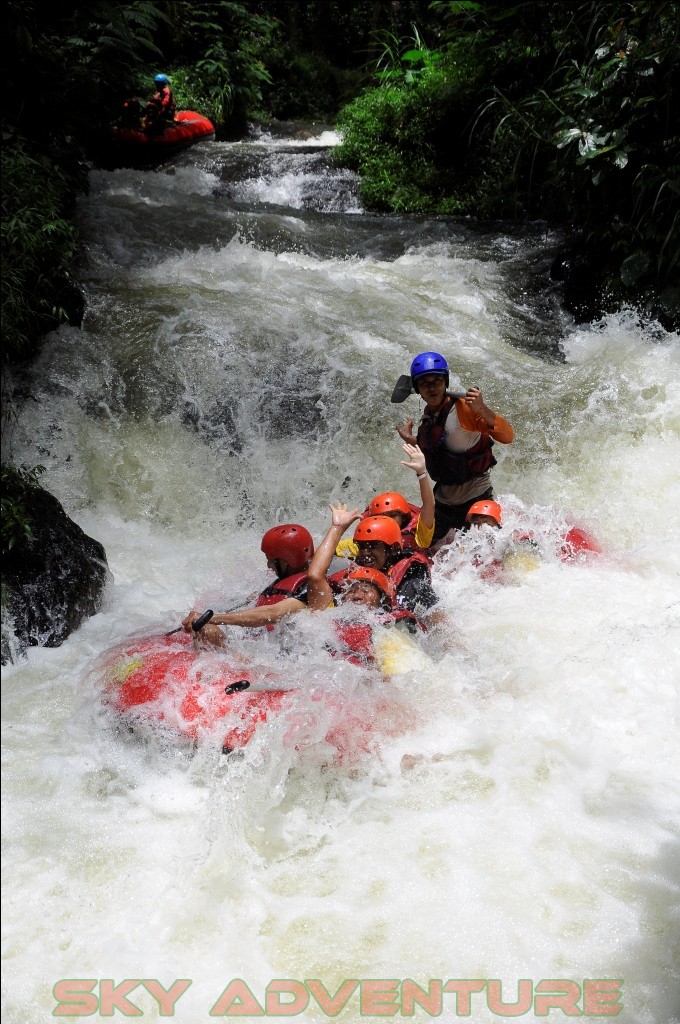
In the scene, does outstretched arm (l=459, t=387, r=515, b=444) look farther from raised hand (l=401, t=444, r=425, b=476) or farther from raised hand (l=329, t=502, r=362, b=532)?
raised hand (l=329, t=502, r=362, b=532)

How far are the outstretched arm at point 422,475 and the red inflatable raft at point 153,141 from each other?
25.4ft

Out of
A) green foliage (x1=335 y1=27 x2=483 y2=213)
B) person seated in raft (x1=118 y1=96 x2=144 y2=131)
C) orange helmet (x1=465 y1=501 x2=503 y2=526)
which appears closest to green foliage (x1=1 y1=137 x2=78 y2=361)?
person seated in raft (x1=118 y1=96 x2=144 y2=131)

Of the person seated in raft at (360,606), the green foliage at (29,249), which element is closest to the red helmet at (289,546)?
the person seated in raft at (360,606)

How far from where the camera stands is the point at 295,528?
3.72m

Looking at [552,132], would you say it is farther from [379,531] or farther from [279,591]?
[279,591]

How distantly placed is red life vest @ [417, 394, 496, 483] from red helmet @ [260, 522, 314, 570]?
946 millimetres

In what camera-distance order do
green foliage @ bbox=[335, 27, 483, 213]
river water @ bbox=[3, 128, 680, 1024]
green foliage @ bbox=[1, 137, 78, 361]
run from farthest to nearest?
green foliage @ bbox=[335, 27, 483, 213] → green foliage @ bbox=[1, 137, 78, 361] → river water @ bbox=[3, 128, 680, 1024]

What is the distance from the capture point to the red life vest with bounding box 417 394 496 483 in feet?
13.9

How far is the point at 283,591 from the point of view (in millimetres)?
3609

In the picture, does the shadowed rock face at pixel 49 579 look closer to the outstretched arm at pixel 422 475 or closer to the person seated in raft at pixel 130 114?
the outstretched arm at pixel 422 475

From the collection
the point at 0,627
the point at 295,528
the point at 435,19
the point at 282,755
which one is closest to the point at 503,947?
the point at 282,755

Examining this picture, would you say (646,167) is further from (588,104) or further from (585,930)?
(585,930)

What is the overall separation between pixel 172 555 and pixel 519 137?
6471 millimetres

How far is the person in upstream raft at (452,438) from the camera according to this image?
13.2 ft
